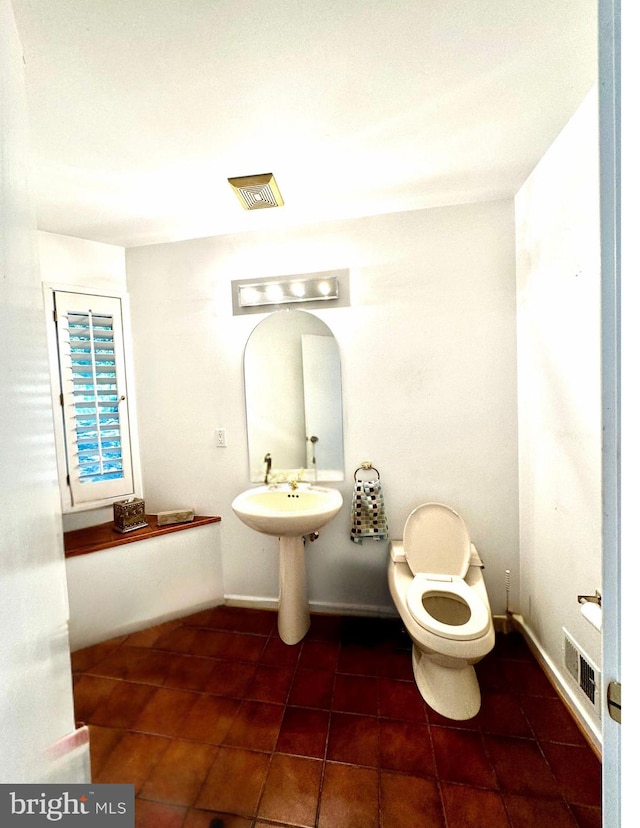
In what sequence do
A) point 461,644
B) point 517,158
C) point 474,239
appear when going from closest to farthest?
1. point 461,644
2. point 517,158
3. point 474,239

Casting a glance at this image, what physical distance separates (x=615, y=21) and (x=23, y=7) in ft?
4.24

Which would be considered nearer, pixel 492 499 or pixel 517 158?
pixel 517 158

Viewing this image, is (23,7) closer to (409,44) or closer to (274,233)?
(409,44)

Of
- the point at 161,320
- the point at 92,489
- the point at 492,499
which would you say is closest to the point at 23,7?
the point at 161,320

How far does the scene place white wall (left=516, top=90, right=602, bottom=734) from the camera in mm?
1188

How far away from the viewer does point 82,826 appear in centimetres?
66

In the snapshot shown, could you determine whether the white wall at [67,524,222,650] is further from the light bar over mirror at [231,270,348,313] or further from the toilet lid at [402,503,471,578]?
the light bar over mirror at [231,270,348,313]

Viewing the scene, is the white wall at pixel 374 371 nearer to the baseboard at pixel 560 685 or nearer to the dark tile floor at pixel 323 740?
the baseboard at pixel 560 685

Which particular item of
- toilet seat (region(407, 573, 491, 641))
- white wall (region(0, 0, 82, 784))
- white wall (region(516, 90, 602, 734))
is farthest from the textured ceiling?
toilet seat (region(407, 573, 491, 641))

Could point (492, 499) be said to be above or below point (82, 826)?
above

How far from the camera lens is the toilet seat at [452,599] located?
129 cm

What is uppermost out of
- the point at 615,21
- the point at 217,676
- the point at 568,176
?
the point at 568,176
